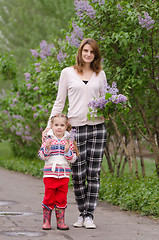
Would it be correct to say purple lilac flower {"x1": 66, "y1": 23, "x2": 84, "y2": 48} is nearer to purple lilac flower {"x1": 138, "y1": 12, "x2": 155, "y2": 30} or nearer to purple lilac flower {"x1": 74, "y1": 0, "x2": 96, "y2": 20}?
purple lilac flower {"x1": 74, "y1": 0, "x2": 96, "y2": 20}

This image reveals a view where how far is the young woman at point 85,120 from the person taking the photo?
193 inches

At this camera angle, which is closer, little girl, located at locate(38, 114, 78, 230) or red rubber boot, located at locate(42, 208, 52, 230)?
little girl, located at locate(38, 114, 78, 230)

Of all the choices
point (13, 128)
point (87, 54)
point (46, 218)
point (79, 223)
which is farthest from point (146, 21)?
point (13, 128)

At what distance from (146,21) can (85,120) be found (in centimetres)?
229

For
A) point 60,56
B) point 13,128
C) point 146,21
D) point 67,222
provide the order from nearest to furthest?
point 67,222
point 146,21
point 60,56
point 13,128

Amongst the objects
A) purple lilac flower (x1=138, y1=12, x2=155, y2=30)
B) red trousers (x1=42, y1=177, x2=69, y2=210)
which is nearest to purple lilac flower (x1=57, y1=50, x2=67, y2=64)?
purple lilac flower (x1=138, y1=12, x2=155, y2=30)

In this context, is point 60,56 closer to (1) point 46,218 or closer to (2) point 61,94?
(2) point 61,94

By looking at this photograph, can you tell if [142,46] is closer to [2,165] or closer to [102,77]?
[102,77]

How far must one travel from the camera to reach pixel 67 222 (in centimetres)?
543

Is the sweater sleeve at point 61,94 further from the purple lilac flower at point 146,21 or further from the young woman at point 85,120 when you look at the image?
the purple lilac flower at point 146,21

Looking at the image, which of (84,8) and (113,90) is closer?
(113,90)

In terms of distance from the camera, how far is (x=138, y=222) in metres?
5.64

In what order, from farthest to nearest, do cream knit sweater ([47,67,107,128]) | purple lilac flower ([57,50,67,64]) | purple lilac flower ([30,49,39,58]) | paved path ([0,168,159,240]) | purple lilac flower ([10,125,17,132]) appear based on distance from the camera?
purple lilac flower ([10,125,17,132]), purple lilac flower ([30,49,39,58]), purple lilac flower ([57,50,67,64]), cream knit sweater ([47,67,107,128]), paved path ([0,168,159,240])

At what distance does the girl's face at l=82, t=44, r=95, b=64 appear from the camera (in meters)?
5.00
